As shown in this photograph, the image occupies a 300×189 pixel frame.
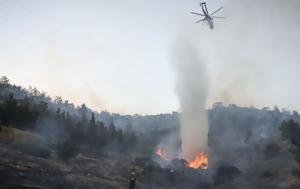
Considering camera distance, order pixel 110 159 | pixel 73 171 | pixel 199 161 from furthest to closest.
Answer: pixel 199 161, pixel 110 159, pixel 73 171

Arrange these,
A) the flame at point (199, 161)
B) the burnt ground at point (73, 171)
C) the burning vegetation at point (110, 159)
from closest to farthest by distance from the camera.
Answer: the burnt ground at point (73, 171) → the burning vegetation at point (110, 159) → the flame at point (199, 161)

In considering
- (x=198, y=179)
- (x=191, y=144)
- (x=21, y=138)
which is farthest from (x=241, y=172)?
(x=21, y=138)

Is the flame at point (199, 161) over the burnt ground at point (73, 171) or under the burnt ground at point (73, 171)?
over

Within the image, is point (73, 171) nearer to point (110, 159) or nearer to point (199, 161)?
point (110, 159)

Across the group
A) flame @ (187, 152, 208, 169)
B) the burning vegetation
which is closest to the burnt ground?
the burning vegetation

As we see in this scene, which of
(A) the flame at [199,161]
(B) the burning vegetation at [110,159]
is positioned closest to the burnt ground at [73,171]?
(B) the burning vegetation at [110,159]

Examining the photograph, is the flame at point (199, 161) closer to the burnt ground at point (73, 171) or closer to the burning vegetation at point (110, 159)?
the burning vegetation at point (110, 159)

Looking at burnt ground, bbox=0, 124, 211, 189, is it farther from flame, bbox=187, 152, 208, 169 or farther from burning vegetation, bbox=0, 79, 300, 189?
flame, bbox=187, 152, 208, 169

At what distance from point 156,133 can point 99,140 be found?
189 ft

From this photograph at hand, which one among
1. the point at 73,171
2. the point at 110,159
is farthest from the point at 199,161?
the point at 73,171

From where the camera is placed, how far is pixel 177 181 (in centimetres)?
6456

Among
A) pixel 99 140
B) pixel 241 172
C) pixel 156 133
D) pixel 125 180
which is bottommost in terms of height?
pixel 125 180

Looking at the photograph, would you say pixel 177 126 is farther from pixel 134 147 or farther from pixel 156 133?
pixel 134 147

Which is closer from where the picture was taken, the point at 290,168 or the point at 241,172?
the point at 290,168
